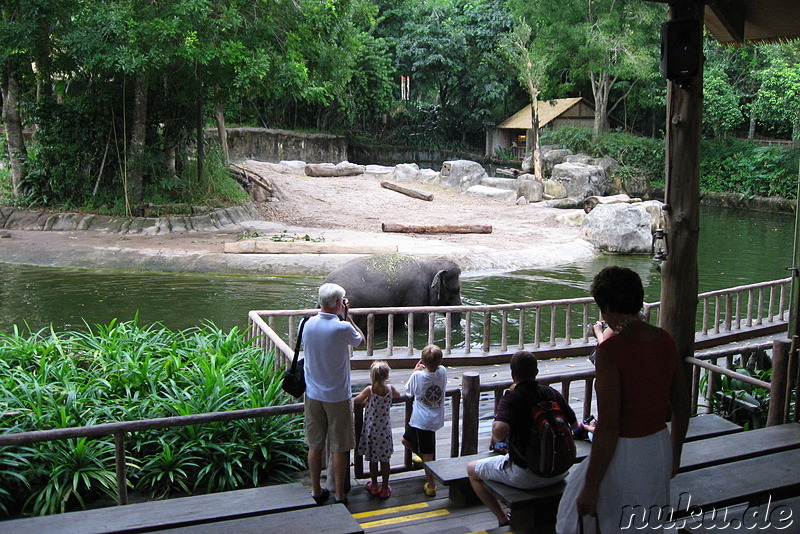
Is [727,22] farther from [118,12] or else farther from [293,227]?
[293,227]

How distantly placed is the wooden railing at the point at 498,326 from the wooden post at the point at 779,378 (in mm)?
3010

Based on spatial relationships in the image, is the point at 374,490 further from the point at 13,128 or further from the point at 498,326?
the point at 13,128

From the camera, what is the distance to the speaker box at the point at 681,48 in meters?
4.34

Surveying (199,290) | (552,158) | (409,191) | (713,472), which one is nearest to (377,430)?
(713,472)

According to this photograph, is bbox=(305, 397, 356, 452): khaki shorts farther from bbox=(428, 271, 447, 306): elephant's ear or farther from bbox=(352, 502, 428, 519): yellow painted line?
bbox=(428, 271, 447, 306): elephant's ear

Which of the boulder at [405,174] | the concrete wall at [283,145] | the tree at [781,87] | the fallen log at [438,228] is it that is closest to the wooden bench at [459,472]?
the fallen log at [438,228]

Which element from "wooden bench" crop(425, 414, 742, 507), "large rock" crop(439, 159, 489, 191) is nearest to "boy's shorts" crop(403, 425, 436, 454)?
"wooden bench" crop(425, 414, 742, 507)

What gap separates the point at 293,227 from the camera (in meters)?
19.6

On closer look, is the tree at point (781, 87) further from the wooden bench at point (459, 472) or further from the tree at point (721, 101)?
the wooden bench at point (459, 472)

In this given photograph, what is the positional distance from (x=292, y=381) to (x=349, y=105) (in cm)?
3326

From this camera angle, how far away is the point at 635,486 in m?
2.82

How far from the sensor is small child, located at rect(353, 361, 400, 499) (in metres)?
4.28

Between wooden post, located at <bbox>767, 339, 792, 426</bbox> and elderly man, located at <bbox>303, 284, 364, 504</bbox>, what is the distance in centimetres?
252

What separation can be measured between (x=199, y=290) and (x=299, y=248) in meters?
2.82
